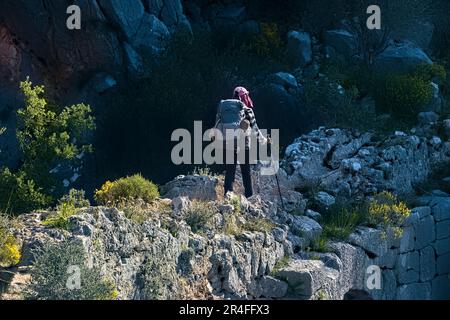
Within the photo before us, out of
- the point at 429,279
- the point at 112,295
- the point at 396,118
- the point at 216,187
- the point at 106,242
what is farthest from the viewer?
the point at 396,118

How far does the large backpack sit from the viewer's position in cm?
1184

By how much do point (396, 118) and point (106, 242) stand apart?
1383cm

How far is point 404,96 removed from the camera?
2088 cm

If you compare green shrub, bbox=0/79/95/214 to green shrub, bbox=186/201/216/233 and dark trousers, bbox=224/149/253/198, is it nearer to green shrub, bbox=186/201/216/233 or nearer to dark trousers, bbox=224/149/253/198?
dark trousers, bbox=224/149/253/198

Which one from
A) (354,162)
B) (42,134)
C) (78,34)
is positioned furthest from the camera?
(78,34)

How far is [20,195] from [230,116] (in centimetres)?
326

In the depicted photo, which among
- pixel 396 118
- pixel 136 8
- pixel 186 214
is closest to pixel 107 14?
pixel 136 8

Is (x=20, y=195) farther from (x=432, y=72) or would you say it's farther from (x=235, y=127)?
(x=432, y=72)

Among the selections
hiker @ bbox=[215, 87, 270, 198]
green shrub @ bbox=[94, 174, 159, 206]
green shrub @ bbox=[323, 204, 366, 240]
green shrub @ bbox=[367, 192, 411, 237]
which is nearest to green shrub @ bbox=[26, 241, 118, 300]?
green shrub @ bbox=[94, 174, 159, 206]

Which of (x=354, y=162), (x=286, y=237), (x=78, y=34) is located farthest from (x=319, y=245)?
(x=78, y=34)

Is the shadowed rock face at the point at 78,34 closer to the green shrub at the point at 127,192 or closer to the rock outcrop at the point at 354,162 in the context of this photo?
the rock outcrop at the point at 354,162

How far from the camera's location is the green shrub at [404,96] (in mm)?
20812
